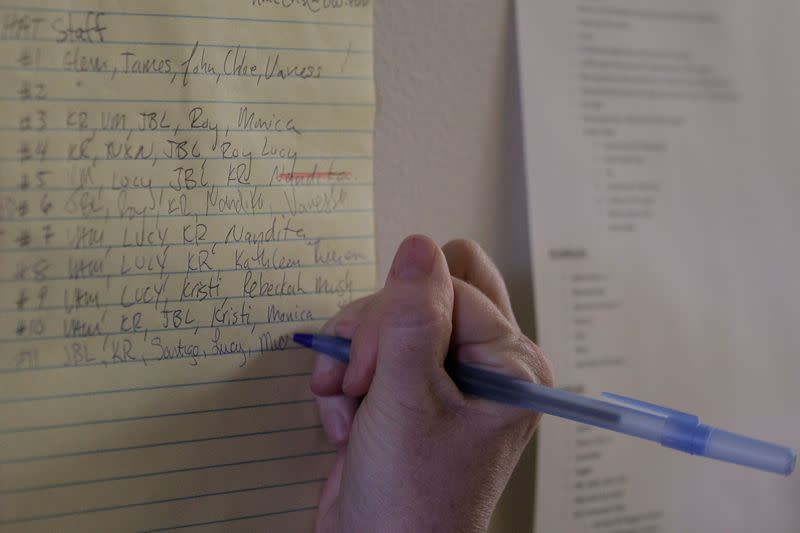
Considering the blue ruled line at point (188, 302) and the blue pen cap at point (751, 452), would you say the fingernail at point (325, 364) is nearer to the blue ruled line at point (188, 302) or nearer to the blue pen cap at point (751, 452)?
the blue ruled line at point (188, 302)

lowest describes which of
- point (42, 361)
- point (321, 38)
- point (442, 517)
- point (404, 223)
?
point (442, 517)

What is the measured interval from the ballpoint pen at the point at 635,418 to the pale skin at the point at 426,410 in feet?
0.04

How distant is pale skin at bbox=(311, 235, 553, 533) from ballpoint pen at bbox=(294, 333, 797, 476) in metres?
0.01

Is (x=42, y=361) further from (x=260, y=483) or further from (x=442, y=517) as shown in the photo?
(x=442, y=517)

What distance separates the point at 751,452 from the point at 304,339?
0.28 meters

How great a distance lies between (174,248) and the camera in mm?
461

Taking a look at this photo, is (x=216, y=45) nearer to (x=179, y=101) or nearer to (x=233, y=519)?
(x=179, y=101)

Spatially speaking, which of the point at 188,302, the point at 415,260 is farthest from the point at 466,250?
the point at 188,302

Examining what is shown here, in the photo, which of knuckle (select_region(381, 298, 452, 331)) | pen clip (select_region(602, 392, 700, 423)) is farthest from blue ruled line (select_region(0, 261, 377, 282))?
pen clip (select_region(602, 392, 700, 423))

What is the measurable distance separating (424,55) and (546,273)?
0.20m

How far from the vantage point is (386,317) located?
0.42 metres

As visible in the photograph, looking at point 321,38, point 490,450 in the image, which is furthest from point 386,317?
point 321,38

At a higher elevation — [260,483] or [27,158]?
[27,158]

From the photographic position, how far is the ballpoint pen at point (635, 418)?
1.14ft
